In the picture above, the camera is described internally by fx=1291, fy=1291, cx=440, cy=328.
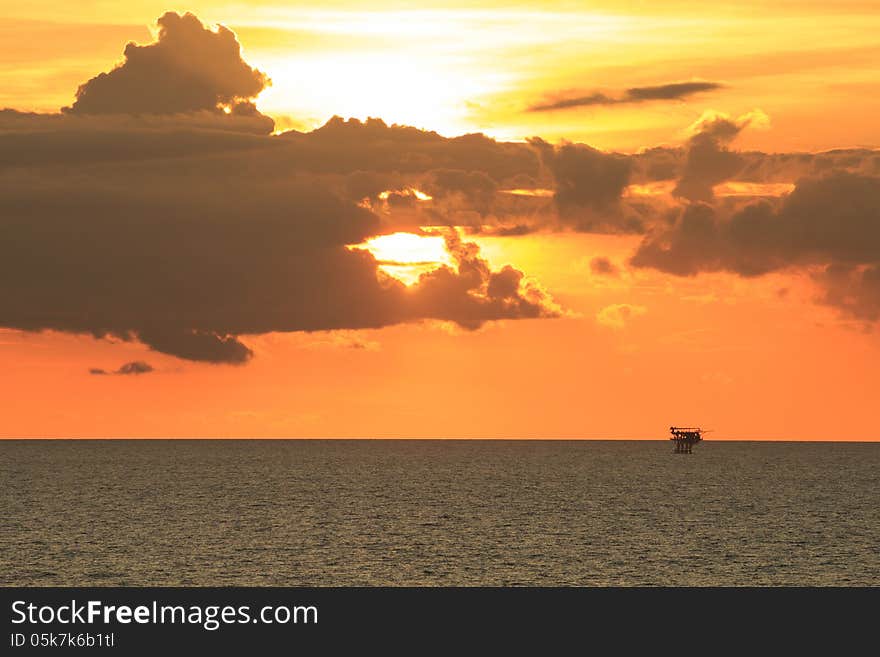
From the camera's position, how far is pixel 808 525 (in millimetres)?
121250
